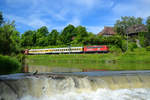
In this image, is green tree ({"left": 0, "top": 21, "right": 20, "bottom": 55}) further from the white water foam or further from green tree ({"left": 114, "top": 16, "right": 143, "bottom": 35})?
green tree ({"left": 114, "top": 16, "right": 143, "bottom": 35})

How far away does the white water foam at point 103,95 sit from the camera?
7792 mm

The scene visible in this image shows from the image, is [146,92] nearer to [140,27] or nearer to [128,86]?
[128,86]

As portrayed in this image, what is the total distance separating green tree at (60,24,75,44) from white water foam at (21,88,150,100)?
173 feet

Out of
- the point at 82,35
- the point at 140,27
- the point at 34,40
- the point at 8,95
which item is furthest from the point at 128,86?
the point at 34,40

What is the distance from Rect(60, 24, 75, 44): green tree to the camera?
204 ft

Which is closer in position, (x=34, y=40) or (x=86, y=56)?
(x=86, y=56)

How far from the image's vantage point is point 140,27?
187ft

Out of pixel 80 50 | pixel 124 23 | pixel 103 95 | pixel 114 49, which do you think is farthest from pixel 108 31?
pixel 103 95

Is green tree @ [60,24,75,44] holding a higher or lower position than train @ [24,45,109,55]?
higher

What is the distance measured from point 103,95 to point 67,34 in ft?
185

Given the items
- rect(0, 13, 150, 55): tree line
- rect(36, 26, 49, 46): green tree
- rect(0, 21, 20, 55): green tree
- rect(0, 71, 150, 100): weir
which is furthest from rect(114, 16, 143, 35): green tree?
rect(0, 71, 150, 100): weir

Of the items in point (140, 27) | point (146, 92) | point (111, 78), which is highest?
point (140, 27)

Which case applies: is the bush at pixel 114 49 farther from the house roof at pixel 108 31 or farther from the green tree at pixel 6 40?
the green tree at pixel 6 40

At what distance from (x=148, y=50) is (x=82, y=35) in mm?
22841
